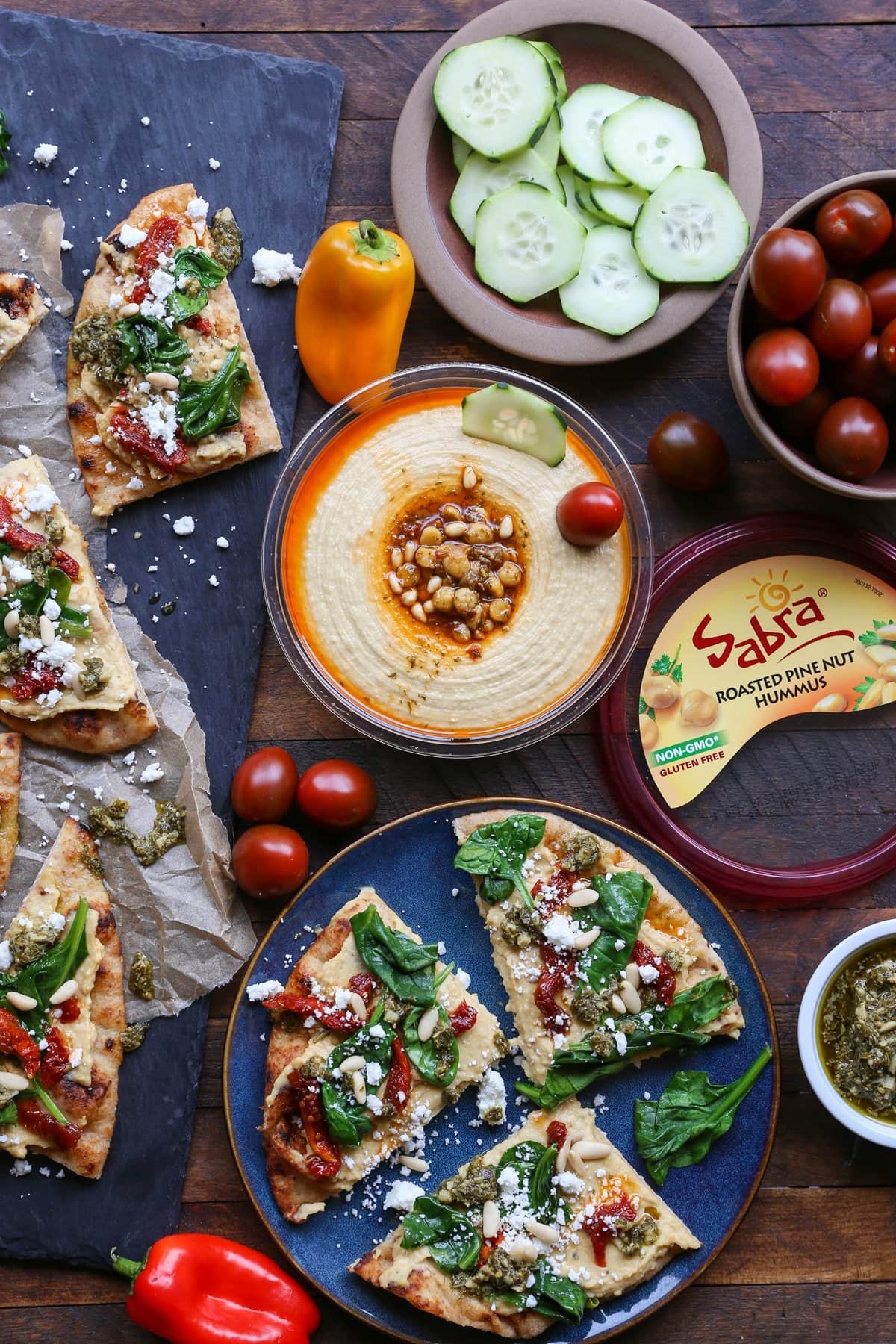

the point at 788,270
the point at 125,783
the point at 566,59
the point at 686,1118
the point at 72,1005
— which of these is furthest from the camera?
the point at 566,59

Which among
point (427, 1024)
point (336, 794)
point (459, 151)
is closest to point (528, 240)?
point (459, 151)

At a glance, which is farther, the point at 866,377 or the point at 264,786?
the point at 264,786

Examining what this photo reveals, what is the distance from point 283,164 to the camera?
4.32 m

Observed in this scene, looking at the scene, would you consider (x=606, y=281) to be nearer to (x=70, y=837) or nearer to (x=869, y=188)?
(x=869, y=188)

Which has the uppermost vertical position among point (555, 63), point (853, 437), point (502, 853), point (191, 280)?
point (555, 63)

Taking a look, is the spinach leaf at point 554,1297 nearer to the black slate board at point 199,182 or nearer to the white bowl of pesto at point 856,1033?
the white bowl of pesto at point 856,1033

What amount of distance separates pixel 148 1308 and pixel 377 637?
2374 millimetres

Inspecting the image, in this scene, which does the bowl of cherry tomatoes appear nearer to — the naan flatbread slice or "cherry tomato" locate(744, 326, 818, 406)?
"cherry tomato" locate(744, 326, 818, 406)

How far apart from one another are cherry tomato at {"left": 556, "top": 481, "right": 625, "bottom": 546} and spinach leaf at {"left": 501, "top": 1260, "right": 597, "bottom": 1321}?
8.10 ft

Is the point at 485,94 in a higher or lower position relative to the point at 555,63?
lower

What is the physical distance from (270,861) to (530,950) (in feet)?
3.12

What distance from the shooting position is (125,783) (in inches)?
164

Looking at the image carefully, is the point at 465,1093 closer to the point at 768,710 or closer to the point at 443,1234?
the point at 443,1234

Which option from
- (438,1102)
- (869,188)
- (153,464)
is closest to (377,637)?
(153,464)
